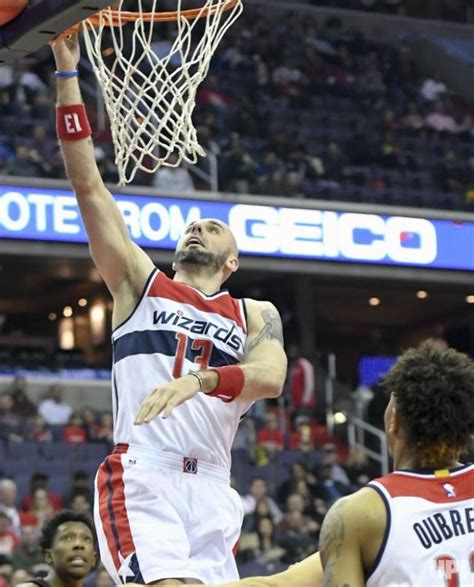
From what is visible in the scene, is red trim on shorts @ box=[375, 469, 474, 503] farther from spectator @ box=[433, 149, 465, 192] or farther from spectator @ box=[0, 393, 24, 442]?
spectator @ box=[433, 149, 465, 192]

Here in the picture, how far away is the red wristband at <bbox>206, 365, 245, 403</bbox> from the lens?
496 centimetres

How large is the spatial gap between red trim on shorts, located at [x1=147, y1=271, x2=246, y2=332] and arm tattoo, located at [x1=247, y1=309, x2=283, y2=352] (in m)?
0.08

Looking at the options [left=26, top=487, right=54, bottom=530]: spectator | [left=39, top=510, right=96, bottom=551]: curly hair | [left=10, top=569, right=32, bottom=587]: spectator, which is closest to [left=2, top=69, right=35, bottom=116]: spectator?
[left=26, top=487, right=54, bottom=530]: spectator

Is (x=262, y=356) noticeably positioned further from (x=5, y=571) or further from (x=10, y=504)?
(x=10, y=504)

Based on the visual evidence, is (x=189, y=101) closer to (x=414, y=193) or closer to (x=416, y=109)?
(x=414, y=193)

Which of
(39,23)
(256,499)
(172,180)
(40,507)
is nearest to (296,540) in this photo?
(256,499)

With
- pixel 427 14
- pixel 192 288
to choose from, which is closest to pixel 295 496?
pixel 192 288

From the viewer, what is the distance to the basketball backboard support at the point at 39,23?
17.3ft

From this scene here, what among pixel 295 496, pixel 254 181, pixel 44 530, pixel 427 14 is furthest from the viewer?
pixel 427 14

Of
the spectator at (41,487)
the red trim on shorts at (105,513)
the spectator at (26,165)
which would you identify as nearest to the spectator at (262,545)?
the spectator at (41,487)

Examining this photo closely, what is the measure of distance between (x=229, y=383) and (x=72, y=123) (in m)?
1.17

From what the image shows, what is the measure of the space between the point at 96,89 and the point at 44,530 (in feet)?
42.4

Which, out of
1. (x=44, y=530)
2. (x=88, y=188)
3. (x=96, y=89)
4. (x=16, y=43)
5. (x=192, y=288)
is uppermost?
(x=96, y=89)

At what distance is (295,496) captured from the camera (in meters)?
14.8
